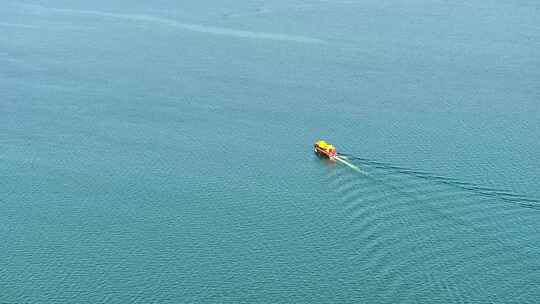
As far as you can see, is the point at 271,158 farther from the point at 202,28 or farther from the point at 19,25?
the point at 19,25

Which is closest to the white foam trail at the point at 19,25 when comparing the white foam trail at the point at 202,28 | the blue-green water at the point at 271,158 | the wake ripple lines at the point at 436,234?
the blue-green water at the point at 271,158

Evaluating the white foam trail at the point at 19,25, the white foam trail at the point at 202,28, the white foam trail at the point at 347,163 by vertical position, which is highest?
the white foam trail at the point at 202,28

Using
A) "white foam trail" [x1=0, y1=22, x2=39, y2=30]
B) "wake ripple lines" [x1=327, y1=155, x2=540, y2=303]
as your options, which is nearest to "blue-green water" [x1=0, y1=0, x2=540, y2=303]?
"wake ripple lines" [x1=327, y1=155, x2=540, y2=303]

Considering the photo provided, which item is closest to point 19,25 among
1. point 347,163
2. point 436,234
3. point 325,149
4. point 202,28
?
point 202,28

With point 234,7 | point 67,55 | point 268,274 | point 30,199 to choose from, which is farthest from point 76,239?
point 234,7

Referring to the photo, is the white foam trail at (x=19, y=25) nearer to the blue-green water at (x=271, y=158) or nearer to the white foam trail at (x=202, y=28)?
the blue-green water at (x=271, y=158)

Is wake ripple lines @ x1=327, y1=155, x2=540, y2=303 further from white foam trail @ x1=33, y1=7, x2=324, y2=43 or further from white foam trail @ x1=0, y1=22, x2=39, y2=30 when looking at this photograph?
white foam trail @ x1=0, y1=22, x2=39, y2=30

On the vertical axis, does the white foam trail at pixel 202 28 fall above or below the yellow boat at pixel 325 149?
above

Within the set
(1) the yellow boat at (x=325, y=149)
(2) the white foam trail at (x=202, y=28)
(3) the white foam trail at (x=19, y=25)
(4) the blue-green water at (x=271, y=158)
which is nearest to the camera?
(4) the blue-green water at (x=271, y=158)
